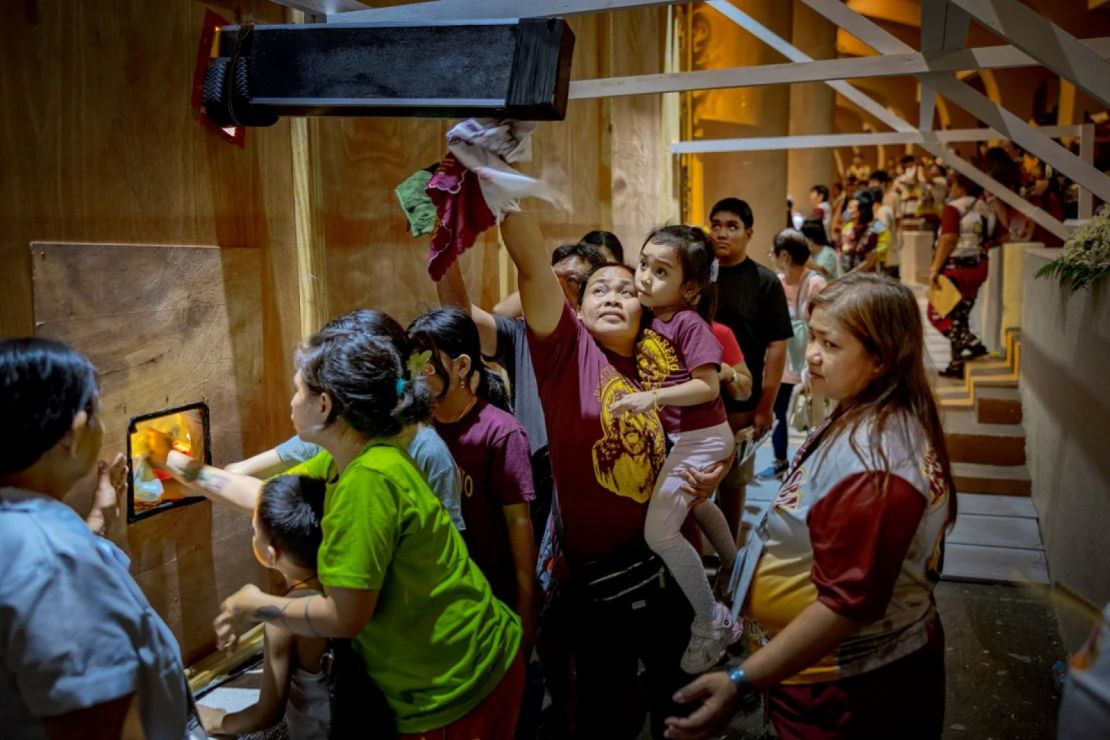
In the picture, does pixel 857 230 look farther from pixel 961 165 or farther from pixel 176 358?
pixel 176 358

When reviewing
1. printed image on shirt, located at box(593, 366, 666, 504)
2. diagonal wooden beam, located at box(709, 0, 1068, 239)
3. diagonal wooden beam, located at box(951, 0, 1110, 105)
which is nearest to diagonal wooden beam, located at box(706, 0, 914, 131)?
diagonal wooden beam, located at box(709, 0, 1068, 239)

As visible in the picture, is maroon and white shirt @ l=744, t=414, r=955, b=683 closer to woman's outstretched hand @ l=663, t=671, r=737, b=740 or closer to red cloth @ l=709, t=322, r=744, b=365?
woman's outstretched hand @ l=663, t=671, r=737, b=740

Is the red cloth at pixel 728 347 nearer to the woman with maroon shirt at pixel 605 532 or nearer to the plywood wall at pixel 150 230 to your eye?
the woman with maroon shirt at pixel 605 532

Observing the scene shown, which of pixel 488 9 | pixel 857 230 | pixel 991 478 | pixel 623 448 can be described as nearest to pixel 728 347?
pixel 623 448

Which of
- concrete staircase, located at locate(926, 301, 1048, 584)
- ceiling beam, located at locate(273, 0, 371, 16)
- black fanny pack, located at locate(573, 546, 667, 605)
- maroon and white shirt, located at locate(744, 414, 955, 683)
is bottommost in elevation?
concrete staircase, located at locate(926, 301, 1048, 584)

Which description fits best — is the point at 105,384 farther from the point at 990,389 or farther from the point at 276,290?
the point at 990,389

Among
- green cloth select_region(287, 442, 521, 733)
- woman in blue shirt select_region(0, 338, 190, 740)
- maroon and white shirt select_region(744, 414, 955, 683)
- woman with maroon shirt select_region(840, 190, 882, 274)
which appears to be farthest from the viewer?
woman with maroon shirt select_region(840, 190, 882, 274)

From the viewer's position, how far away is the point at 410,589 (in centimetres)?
197

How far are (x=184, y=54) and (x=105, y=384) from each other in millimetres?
Answer: 1173

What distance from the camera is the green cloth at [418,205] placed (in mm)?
2203

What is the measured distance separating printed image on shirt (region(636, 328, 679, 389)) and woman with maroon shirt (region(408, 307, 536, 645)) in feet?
1.86

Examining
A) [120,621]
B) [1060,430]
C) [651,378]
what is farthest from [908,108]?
[120,621]

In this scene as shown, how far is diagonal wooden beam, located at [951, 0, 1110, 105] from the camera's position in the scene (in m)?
2.71

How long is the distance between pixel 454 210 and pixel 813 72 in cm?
296
